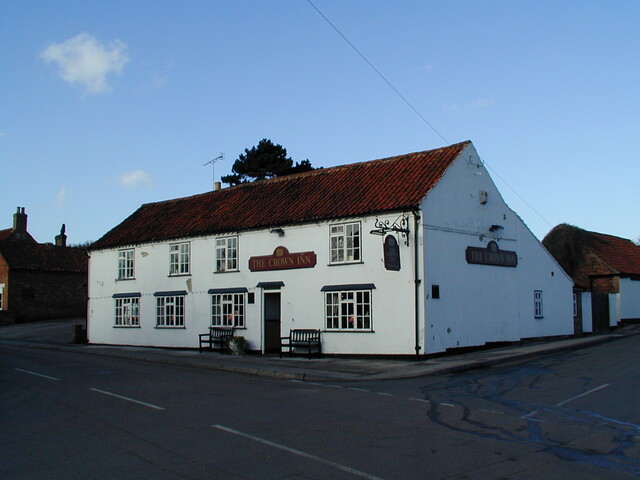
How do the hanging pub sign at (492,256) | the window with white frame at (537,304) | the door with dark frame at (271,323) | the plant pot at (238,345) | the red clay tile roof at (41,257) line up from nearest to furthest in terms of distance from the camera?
the hanging pub sign at (492,256), the plant pot at (238,345), the door with dark frame at (271,323), the window with white frame at (537,304), the red clay tile roof at (41,257)

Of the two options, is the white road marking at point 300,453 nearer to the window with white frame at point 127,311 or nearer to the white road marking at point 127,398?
the white road marking at point 127,398

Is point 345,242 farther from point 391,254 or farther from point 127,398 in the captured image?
point 127,398

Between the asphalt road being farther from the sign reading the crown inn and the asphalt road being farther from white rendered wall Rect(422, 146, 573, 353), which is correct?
the sign reading the crown inn

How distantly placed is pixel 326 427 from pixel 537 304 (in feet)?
64.6

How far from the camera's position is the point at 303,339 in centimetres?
2362

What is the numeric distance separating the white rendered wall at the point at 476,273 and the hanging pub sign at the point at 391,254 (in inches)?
40.5

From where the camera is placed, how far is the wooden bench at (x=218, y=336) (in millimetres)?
26016

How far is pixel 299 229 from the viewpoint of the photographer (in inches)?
960

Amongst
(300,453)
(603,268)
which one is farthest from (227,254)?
(603,268)

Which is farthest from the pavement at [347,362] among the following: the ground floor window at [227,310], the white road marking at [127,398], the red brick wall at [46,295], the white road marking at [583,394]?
the red brick wall at [46,295]

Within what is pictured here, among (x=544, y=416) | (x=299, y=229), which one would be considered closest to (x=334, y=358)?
(x=299, y=229)

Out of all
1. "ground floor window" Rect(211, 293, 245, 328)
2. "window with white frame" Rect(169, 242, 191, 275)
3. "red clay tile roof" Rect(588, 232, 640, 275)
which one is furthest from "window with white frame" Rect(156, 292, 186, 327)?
"red clay tile roof" Rect(588, 232, 640, 275)

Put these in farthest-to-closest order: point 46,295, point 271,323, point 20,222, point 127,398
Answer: point 20,222
point 46,295
point 271,323
point 127,398

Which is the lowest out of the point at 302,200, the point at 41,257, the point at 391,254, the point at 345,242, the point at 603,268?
the point at 603,268
